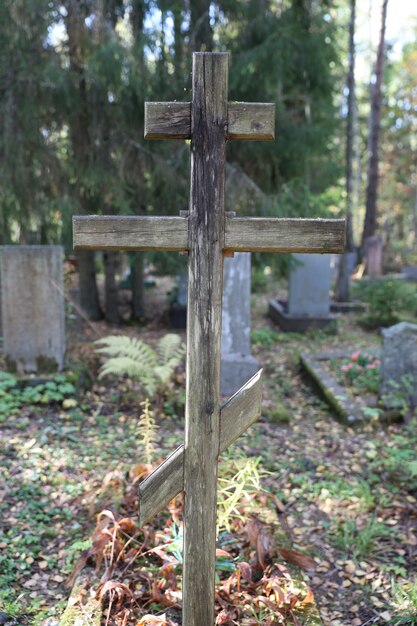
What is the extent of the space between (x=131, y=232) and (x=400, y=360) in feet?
14.8

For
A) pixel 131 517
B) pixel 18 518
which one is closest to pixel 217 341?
pixel 131 517

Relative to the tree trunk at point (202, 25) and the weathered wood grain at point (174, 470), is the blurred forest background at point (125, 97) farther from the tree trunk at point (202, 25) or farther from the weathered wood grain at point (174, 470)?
the weathered wood grain at point (174, 470)

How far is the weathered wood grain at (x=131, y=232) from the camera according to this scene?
6.79 feet

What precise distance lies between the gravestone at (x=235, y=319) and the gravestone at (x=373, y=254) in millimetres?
10601

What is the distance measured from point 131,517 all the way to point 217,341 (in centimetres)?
185

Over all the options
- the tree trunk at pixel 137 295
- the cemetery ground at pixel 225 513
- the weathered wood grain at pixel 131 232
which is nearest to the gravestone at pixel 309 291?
the tree trunk at pixel 137 295

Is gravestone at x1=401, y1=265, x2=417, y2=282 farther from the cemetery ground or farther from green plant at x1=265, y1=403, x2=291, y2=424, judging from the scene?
green plant at x1=265, y1=403, x2=291, y2=424

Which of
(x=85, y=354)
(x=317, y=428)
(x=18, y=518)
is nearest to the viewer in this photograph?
(x=18, y=518)

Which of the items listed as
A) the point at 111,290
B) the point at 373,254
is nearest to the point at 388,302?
the point at 111,290

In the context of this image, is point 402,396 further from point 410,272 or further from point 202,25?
point 410,272

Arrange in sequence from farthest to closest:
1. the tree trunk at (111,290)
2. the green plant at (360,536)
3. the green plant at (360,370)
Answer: the tree trunk at (111,290) < the green plant at (360,370) < the green plant at (360,536)

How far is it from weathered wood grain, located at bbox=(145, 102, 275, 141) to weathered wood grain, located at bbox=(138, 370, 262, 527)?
3.10ft

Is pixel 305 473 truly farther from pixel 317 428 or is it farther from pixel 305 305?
pixel 305 305

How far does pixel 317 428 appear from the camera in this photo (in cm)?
580
